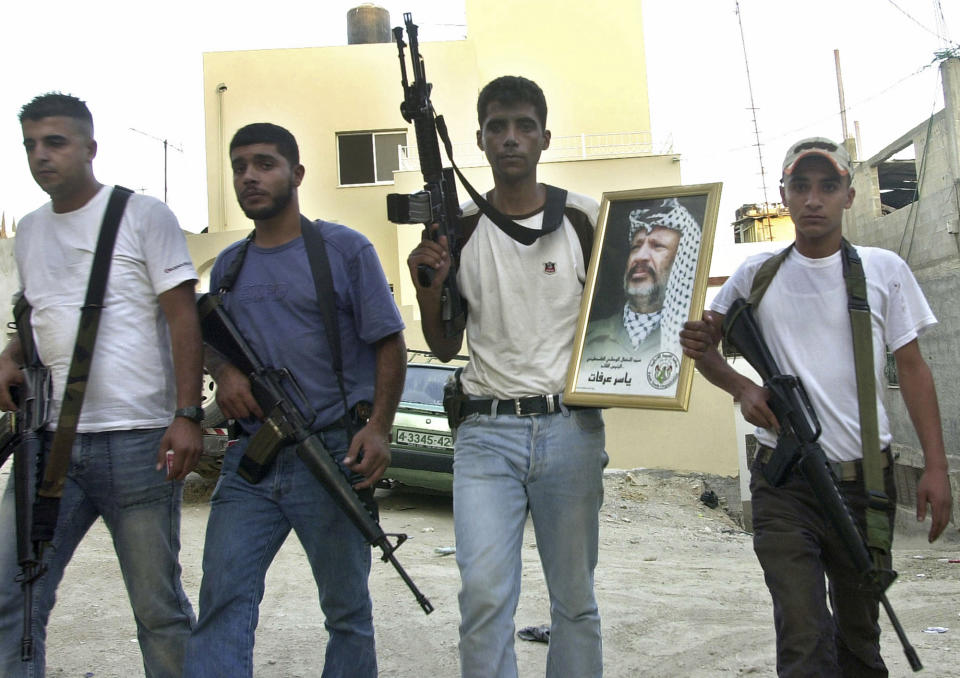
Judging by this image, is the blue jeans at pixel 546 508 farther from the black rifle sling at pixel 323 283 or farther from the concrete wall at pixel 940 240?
the concrete wall at pixel 940 240

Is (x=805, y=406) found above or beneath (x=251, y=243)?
beneath

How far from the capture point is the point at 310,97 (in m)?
21.0

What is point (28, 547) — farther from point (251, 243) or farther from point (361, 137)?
point (361, 137)

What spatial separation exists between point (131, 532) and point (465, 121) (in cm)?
1849

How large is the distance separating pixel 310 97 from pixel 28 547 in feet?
62.7

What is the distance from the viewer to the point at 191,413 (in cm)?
309

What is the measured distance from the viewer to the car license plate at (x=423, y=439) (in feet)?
33.4

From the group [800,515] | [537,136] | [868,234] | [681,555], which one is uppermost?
[868,234]

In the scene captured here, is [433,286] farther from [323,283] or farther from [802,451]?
[802,451]

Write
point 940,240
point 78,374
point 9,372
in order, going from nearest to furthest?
1. point 78,374
2. point 9,372
3. point 940,240

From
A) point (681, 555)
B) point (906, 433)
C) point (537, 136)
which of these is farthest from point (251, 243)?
point (906, 433)

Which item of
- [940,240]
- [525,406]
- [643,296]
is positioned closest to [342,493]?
[525,406]

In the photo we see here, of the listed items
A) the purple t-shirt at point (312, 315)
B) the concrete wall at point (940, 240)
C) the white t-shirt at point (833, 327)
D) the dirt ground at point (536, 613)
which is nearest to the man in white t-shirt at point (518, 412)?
the purple t-shirt at point (312, 315)

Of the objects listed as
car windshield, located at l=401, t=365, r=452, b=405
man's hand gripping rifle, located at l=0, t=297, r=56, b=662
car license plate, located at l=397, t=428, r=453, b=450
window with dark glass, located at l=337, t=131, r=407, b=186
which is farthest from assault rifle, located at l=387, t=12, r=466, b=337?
window with dark glass, located at l=337, t=131, r=407, b=186
